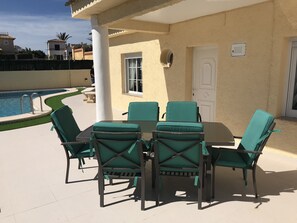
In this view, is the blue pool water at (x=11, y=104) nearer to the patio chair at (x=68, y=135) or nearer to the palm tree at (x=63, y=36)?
the patio chair at (x=68, y=135)

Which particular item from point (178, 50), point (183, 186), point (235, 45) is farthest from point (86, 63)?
point (183, 186)

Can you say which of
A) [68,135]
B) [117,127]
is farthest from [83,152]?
[117,127]

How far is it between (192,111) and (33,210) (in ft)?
11.8

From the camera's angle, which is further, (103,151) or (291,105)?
(291,105)

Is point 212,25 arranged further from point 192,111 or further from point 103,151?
point 103,151

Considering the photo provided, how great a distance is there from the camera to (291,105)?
5.65 meters

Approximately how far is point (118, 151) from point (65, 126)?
159cm

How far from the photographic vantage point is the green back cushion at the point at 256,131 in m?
3.70

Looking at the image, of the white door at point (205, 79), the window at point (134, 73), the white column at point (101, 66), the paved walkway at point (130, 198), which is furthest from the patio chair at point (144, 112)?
the window at point (134, 73)

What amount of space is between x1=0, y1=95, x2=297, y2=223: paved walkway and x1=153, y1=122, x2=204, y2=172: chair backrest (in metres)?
0.66

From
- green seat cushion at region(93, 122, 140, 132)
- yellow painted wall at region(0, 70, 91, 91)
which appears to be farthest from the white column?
yellow painted wall at region(0, 70, 91, 91)

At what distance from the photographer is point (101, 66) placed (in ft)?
22.1

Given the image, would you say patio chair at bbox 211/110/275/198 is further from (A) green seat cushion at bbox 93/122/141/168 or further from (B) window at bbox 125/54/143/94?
(B) window at bbox 125/54/143/94

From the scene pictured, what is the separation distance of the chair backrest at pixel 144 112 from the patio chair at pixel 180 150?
2222 millimetres
